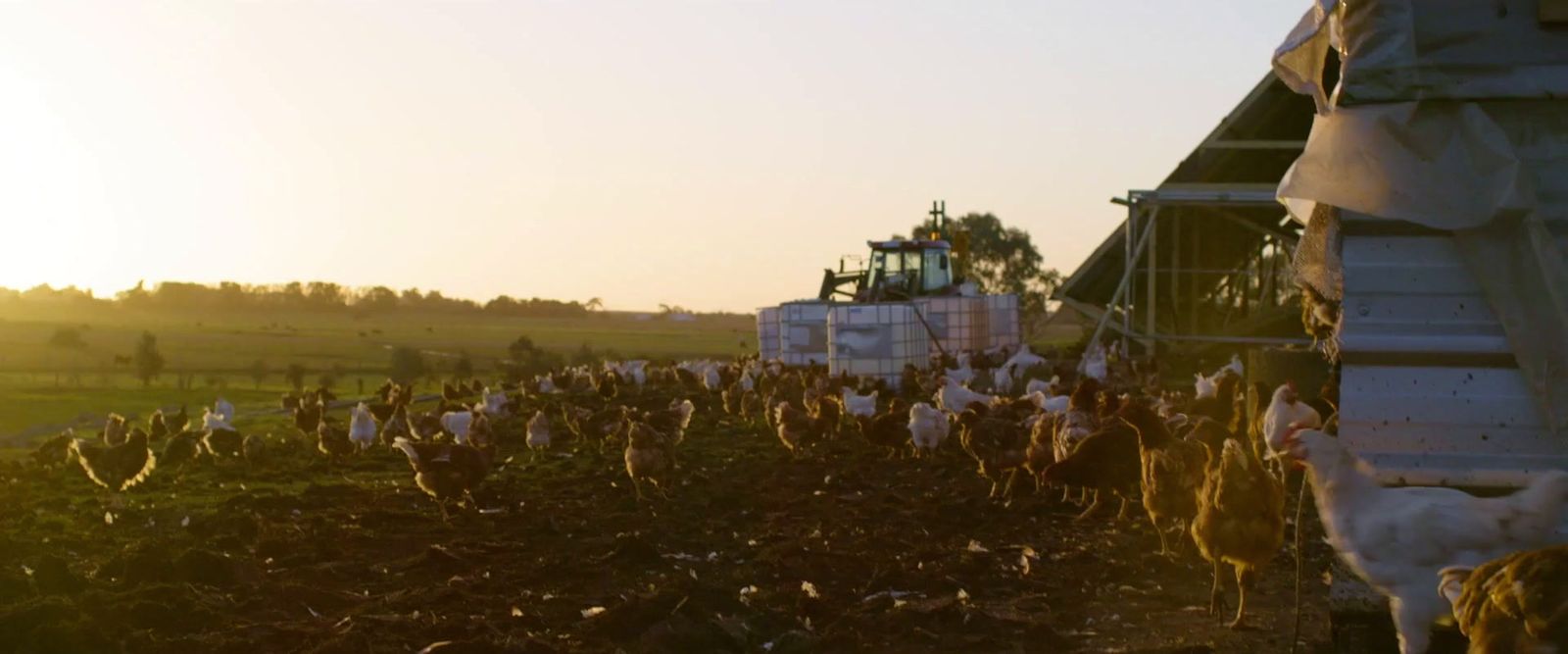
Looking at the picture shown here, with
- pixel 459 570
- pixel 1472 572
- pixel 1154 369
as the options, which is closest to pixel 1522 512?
pixel 1472 572

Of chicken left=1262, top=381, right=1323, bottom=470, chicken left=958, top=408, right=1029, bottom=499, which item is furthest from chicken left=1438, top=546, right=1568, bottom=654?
chicken left=958, top=408, right=1029, bottom=499

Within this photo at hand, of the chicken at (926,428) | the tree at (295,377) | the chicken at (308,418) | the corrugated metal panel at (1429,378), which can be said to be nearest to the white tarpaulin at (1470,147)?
the corrugated metal panel at (1429,378)

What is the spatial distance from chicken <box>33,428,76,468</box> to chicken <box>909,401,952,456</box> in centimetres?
1149

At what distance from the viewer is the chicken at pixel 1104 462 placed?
505 inches

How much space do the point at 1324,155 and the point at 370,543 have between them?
8610 millimetres

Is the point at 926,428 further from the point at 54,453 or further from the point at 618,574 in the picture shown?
the point at 54,453

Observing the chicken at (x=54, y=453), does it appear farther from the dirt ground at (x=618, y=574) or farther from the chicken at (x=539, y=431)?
the chicken at (x=539, y=431)

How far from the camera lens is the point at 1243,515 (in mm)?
9328

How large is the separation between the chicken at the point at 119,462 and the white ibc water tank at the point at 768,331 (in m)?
24.8

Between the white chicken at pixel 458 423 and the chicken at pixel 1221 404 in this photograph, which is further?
the white chicken at pixel 458 423

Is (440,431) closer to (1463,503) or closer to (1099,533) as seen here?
(1099,533)

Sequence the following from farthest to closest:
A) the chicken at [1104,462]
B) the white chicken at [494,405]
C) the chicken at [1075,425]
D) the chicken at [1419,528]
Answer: the white chicken at [494,405] < the chicken at [1075,425] < the chicken at [1104,462] < the chicken at [1419,528]

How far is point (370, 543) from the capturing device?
1364cm

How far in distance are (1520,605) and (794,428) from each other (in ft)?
50.6
